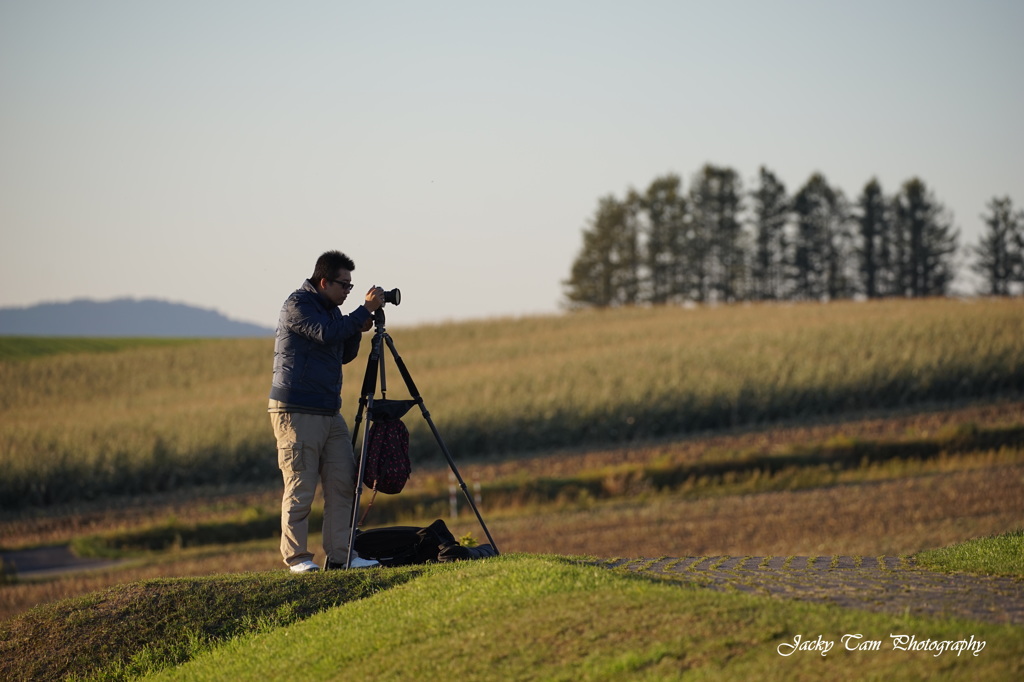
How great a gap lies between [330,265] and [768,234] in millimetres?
91026

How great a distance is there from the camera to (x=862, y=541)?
17.2 metres

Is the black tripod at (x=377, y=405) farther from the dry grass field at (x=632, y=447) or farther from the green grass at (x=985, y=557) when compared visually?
the green grass at (x=985, y=557)

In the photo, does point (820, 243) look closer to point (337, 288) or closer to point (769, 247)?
point (769, 247)

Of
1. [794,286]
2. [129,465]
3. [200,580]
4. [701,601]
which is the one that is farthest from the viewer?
[794,286]

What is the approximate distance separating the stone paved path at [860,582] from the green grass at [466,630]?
0.49 meters

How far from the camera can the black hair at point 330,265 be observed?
30.5 feet

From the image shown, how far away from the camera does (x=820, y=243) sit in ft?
321

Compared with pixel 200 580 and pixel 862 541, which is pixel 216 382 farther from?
pixel 200 580

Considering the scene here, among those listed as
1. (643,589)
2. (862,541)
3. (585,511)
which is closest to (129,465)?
(585,511)

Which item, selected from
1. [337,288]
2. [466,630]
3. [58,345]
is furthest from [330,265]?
[58,345]

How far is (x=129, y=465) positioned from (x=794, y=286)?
76.1 m

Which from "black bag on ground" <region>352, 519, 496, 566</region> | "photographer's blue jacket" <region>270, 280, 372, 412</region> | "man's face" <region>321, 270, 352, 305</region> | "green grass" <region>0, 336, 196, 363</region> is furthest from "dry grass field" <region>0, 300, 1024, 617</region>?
"green grass" <region>0, 336, 196, 363</region>

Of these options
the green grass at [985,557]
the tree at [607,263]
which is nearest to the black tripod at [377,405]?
the green grass at [985,557]

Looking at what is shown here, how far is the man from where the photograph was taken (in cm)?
898
